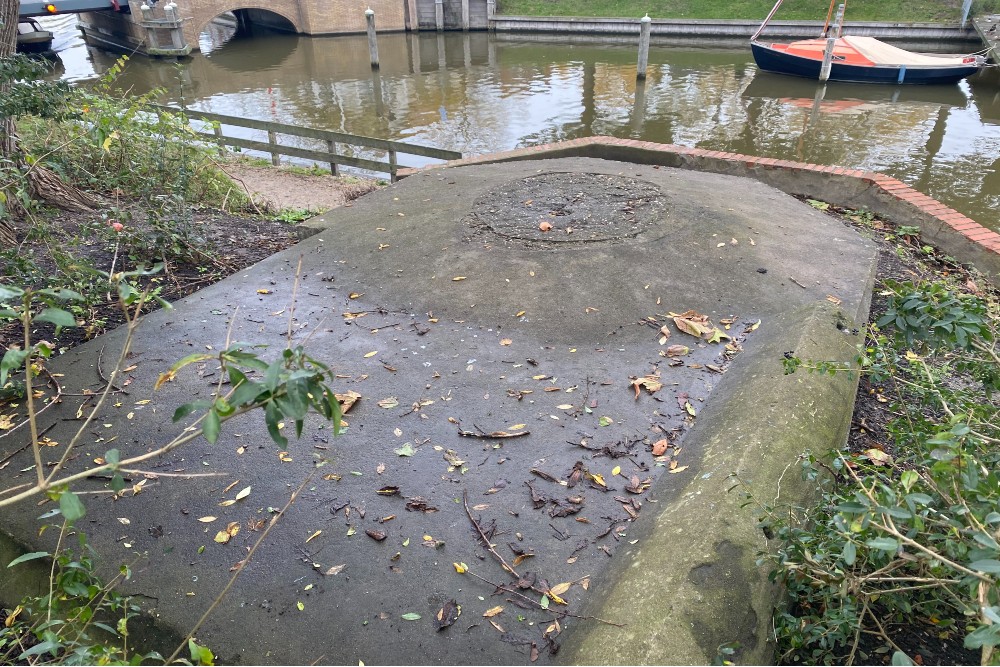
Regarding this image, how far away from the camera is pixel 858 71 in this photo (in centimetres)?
1808

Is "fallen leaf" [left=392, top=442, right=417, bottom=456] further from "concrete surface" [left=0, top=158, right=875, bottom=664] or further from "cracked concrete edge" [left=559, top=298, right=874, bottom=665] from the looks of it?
"cracked concrete edge" [left=559, top=298, right=874, bottom=665]

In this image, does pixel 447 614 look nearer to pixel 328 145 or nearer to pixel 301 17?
pixel 328 145

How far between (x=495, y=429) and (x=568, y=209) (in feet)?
10.3

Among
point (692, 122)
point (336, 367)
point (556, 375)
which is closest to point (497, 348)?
point (556, 375)

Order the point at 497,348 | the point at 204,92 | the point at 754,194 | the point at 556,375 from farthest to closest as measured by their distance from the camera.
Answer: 1. the point at 204,92
2. the point at 754,194
3. the point at 497,348
4. the point at 556,375

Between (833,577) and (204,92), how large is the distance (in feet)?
78.0

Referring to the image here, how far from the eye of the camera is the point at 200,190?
7.88 meters

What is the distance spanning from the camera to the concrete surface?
2361mm

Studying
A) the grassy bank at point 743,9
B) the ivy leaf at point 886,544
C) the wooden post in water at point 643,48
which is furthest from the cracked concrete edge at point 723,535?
the grassy bank at point 743,9

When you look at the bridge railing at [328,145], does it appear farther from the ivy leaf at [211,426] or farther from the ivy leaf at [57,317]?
the ivy leaf at [211,426]

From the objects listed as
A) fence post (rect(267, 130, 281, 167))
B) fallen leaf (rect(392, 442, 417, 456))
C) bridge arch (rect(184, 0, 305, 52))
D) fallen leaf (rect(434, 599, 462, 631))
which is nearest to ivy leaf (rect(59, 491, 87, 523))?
fallen leaf (rect(434, 599, 462, 631))

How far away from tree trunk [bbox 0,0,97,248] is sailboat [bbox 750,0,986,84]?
19430 mm

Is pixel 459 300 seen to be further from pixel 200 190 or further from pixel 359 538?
pixel 200 190

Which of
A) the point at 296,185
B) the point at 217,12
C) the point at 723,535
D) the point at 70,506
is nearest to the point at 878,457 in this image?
the point at 723,535
